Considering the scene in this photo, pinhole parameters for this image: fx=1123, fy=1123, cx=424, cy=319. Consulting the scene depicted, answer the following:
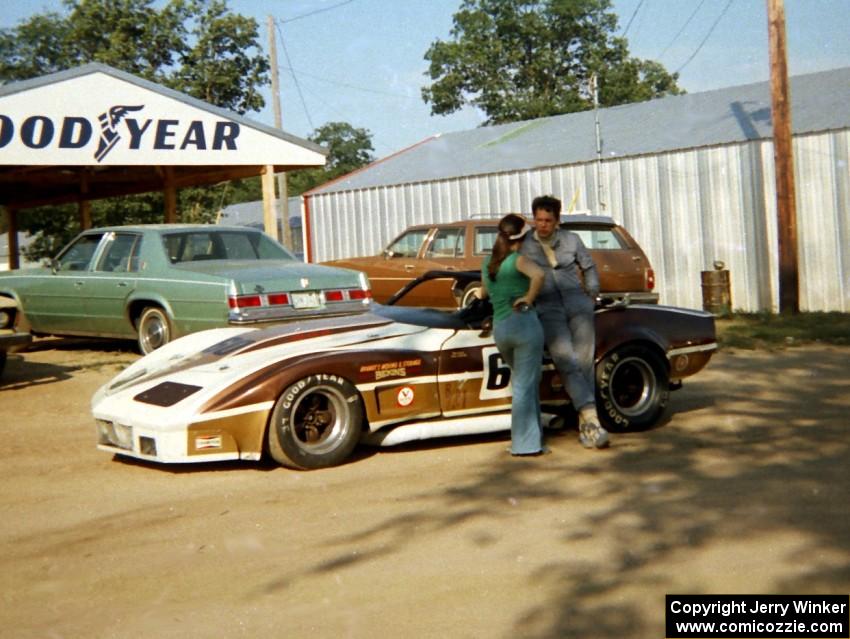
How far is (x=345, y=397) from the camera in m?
7.06

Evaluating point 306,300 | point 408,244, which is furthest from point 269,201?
point 306,300

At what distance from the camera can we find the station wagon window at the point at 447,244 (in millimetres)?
16328

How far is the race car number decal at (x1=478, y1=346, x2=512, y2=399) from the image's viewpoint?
7605mm

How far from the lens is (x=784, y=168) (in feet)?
56.6

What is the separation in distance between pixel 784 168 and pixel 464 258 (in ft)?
17.3

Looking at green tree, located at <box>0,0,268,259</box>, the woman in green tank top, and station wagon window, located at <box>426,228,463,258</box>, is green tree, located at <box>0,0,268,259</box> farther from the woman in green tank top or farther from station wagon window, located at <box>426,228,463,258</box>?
the woman in green tank top

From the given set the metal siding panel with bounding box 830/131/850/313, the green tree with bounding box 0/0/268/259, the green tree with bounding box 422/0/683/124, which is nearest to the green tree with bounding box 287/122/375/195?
the green tree with bounding box 422/0/683/124

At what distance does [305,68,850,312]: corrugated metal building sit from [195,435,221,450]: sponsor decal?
1477 cm

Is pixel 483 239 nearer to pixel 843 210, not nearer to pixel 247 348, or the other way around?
pixel 843 210

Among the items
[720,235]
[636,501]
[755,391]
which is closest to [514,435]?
[636,501]

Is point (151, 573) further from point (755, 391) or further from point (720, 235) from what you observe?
point (720, 235)

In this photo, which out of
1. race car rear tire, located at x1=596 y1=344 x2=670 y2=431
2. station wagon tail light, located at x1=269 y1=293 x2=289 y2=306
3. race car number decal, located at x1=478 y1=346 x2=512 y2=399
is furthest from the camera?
station wagon tail light, located at x1=269 y1=293 x2=289 y2=306

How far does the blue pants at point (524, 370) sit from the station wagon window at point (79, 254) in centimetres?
764

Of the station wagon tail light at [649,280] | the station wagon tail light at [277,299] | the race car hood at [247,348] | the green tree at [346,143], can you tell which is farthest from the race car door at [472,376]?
the green tree at [346,143]
